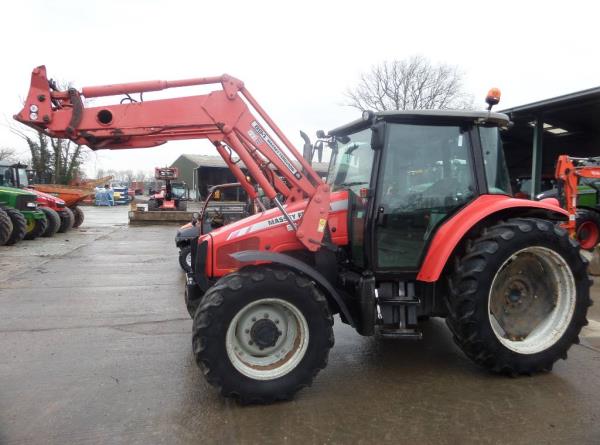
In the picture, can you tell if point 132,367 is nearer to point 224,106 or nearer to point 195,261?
point 195,261

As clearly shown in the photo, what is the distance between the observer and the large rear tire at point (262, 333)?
305cm

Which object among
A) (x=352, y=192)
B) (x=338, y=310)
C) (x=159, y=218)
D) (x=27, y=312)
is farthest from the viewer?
(x=159, y=218)

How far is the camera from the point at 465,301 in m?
3.41

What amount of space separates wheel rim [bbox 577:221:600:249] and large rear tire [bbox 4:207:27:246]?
14099 millimetres

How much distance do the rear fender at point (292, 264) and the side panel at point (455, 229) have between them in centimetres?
72

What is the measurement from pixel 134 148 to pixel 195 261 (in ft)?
3.37

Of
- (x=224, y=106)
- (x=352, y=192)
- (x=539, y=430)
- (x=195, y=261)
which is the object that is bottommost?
(x=539, y=430)

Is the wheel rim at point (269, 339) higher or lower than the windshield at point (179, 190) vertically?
lower

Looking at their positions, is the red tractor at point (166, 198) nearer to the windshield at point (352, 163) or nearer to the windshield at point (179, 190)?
the windshield at point (179, 190)

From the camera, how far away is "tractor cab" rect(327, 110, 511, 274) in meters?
3.61

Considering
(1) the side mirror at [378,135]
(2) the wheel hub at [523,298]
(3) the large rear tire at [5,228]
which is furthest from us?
(3) the large rear tire at [5,228]

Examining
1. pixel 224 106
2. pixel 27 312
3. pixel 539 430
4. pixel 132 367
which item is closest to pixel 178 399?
pixel 132 367

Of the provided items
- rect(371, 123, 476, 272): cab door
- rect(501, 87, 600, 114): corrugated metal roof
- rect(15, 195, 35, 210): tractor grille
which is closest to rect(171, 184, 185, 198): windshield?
rect(15, 195, 35, 210): tractor grille

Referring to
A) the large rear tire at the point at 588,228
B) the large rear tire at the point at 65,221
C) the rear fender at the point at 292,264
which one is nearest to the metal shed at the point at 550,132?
the large rear tire at the point at 588,228
